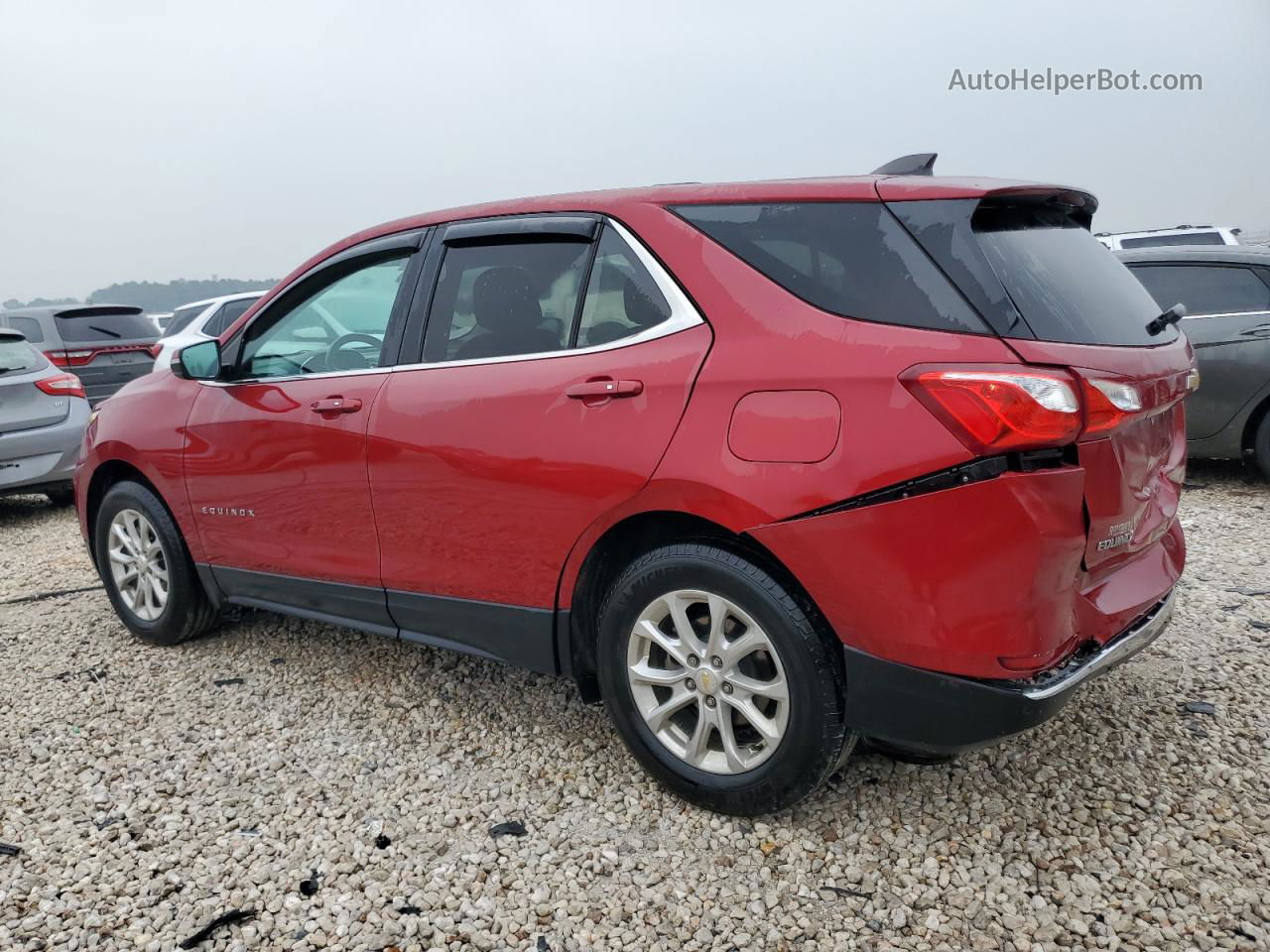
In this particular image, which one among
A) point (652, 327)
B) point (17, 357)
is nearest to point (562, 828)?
point (652, 327)

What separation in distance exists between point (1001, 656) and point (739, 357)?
0.93 m

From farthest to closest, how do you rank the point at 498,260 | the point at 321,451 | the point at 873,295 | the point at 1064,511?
1. the point at 321,451
2. the point at 498,260
3. the point at 873,295
4. the point at 1064,511

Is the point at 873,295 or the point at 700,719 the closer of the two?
the point at 873,295

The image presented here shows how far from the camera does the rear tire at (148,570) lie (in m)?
3.96

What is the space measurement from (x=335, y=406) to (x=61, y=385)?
214 inches

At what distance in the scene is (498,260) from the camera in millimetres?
2951

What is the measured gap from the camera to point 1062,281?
2.30 m

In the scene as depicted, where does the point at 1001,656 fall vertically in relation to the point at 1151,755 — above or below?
above

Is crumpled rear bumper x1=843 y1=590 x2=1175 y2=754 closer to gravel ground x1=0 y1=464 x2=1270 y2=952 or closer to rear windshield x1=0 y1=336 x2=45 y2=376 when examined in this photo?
gravel ground x1=0 y1=464 x2=1270 y2=952

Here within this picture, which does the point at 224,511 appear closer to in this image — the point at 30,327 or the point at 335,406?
the point at 335,406

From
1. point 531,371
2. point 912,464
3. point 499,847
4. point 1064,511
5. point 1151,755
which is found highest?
point 531,371

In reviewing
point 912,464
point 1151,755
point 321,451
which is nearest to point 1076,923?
point 1151,755

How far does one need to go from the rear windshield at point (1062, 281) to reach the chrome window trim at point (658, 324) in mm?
742

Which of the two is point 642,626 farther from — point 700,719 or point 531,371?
point 531,371
